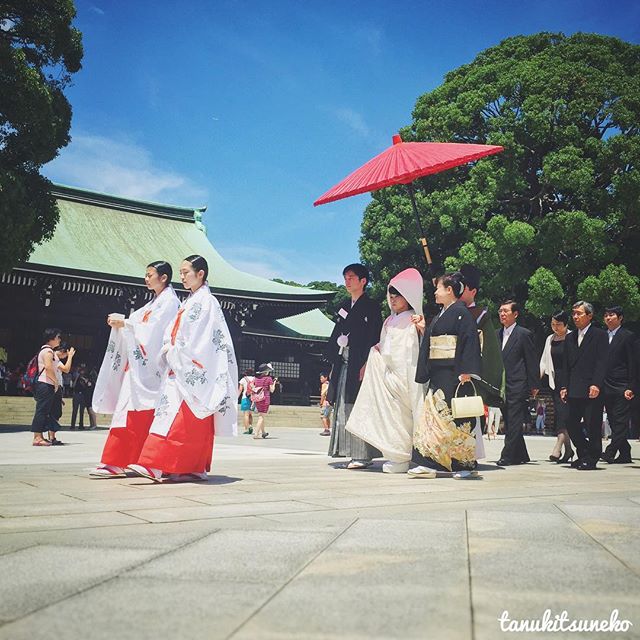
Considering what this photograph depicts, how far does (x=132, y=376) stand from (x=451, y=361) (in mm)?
2712

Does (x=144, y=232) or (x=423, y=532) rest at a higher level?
(x=144, y=232)

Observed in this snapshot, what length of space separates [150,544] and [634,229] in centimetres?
2049

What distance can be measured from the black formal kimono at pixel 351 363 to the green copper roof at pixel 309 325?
2062 cm

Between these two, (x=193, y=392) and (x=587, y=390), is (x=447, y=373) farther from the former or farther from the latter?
(x=587, y=390)

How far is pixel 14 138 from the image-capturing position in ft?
41.4

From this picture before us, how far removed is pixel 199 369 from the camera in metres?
5.26

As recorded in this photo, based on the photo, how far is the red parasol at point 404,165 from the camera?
21.5ft

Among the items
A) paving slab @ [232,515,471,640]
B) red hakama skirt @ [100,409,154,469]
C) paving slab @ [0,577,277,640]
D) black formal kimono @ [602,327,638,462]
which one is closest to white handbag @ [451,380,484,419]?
red hakama skirt @ [100,409,154,469]

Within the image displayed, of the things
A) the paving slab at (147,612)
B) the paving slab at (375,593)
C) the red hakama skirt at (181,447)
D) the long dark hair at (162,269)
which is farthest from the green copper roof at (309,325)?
the paving slab at (147,612)

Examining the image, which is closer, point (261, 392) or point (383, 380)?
point (383, 380)

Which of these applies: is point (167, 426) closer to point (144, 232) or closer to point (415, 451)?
point (415, 451)

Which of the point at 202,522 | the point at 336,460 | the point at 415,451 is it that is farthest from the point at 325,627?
the point at 336,460

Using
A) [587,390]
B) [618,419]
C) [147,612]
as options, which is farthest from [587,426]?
[147,612]

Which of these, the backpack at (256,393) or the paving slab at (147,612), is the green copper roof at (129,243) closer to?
the backpack at (256,393)
